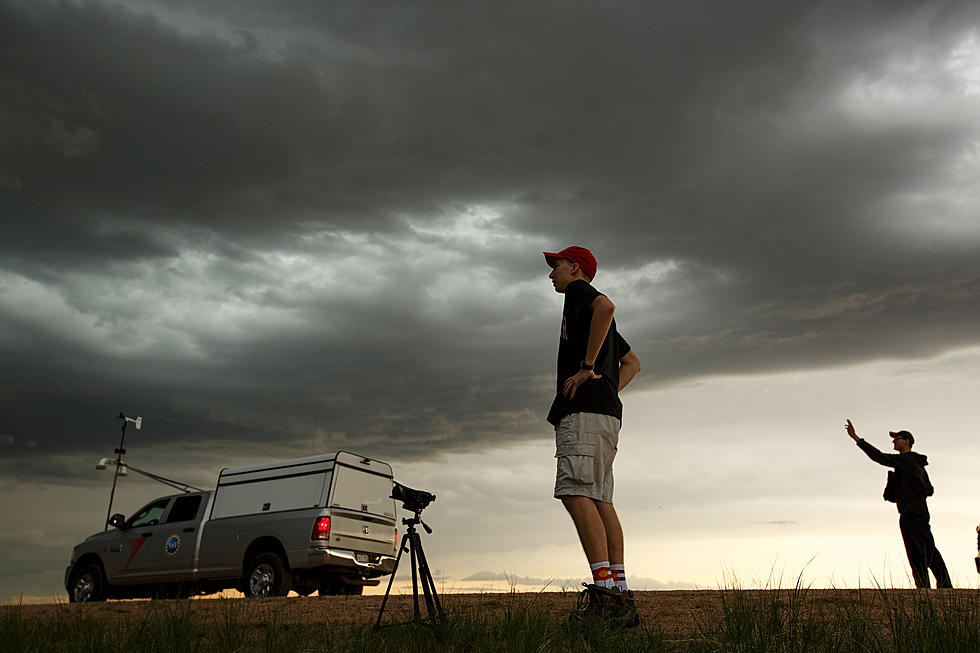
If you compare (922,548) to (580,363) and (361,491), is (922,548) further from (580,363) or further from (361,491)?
(361,491)

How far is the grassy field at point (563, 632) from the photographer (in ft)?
15.3

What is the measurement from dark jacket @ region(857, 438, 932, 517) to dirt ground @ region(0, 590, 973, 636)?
116 inches

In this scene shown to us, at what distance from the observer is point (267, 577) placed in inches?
480

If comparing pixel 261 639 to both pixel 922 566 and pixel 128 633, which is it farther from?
pixel 922 566

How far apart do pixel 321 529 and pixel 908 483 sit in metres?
8.45

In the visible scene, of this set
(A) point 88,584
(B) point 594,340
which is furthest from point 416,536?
(A) point 88,584

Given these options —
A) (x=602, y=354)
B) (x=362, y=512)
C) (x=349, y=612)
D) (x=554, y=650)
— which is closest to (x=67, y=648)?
(x=349, y=612)

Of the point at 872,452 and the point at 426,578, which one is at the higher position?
the point at 872,452

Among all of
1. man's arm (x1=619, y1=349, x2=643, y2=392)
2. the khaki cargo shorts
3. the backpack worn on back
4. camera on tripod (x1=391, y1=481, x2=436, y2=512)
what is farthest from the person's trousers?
camera on tripod (x1=391, y1=481, x2=436, y2=512)

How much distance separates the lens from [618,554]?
5.43 m

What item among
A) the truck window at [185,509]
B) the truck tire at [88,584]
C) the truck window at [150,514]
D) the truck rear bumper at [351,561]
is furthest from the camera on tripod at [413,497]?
the truck tire at [88,584]

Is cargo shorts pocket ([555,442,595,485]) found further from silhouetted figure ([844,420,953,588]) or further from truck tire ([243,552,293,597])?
truck tire ([243,552,293,597])

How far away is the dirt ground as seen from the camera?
5.98 metres

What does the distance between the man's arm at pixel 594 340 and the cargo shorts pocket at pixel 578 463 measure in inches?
14.5
